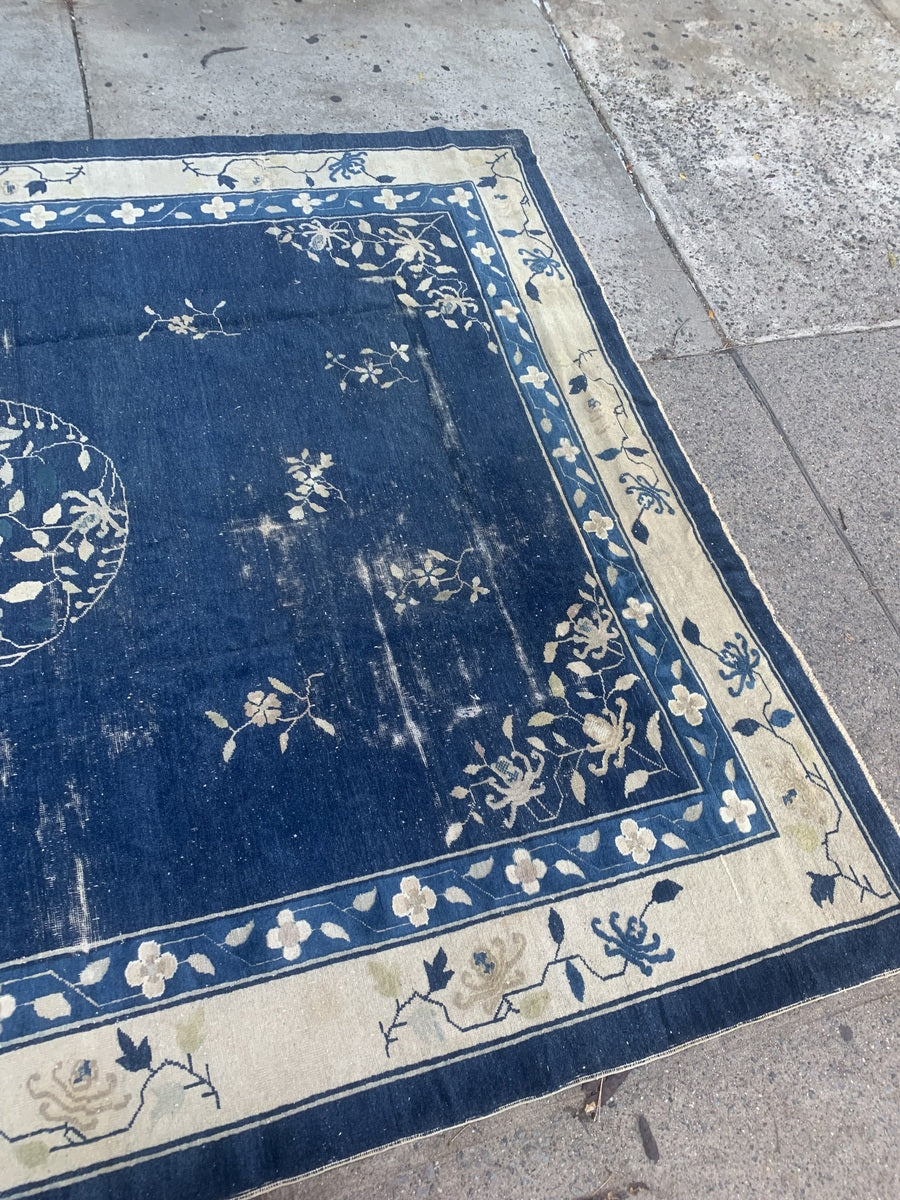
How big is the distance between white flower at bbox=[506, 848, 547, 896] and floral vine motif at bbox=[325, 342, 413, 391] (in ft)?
3.26

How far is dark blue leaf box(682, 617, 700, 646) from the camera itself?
156 centimetres

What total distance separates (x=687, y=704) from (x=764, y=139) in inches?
75.4

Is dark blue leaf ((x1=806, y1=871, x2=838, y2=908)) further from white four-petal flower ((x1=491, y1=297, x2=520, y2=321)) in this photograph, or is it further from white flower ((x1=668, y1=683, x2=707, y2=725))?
white four-petal flower ((x1=491, y1=297, x2=520, y2=321))

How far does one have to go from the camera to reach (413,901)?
4.18 feet

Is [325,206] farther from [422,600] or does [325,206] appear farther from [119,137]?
[422,600]

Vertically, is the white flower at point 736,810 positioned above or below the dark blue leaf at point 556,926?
above

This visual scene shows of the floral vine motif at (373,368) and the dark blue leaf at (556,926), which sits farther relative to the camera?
the floral vine motif at (373,368)

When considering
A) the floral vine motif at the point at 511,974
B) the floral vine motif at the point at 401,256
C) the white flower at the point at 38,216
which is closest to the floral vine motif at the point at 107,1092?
the floral vine motif at the point at 511,974

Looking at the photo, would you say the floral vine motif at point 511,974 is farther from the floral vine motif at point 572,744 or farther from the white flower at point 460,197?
the white flower at point 460,197

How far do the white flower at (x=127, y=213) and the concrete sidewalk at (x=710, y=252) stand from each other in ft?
1.13

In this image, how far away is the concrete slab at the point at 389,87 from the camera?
Answer: 2.10m

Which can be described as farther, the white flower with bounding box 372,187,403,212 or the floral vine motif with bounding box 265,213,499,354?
the white flower with bounding box 372,187,403,212

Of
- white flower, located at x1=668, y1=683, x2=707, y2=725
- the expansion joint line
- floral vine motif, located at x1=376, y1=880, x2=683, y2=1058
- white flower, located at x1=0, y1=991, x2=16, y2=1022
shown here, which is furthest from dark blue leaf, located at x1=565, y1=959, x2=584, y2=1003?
the expansion joint line

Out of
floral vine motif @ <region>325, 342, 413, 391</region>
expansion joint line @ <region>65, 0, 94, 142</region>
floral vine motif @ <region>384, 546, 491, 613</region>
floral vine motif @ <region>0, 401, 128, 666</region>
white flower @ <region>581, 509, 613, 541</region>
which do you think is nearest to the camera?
floral vine motif @ <region>0, 401, 128, 666</region>
